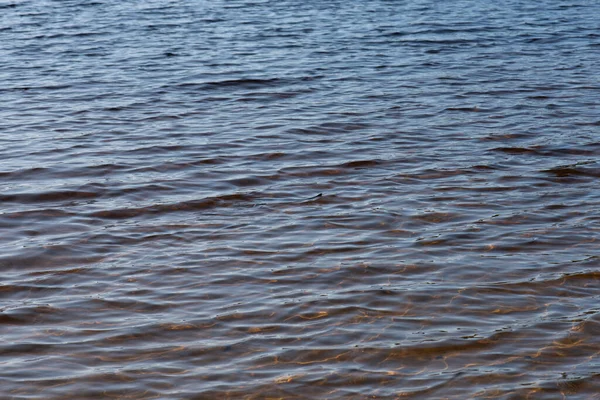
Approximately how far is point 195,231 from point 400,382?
2.64 m

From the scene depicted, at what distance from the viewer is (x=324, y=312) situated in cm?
561

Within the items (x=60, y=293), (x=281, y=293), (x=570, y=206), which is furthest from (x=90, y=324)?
(x=570, y=206)

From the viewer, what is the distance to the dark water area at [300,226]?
5.01 m

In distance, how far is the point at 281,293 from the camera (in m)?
5.89

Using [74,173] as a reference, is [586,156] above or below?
below

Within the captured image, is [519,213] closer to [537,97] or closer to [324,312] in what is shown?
[324,312]

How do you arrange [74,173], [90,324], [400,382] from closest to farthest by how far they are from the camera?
[400,382] → [90,324] → [74,173]

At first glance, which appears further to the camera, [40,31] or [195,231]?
[40,31]

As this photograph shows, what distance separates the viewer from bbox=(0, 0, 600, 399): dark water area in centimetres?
501

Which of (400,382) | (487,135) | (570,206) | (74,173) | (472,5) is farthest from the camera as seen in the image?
(472,5)

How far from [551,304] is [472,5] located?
1607cm

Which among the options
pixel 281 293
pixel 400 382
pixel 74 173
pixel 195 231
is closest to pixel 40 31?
pixel 74 173

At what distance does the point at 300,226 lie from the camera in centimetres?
710

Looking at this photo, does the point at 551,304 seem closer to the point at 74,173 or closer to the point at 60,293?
the point at 60,293
